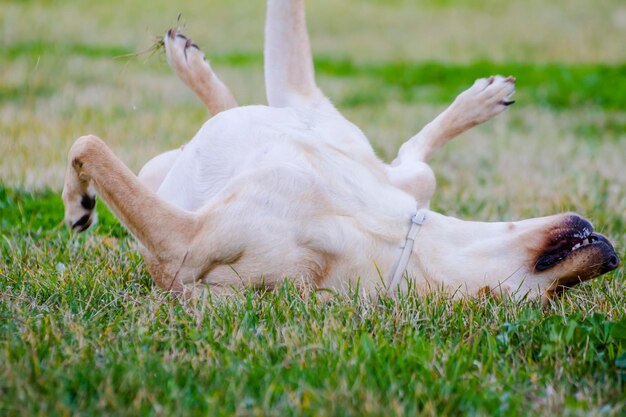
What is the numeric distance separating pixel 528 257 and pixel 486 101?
1.49 metres

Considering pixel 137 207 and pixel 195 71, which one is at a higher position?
pixel 195 71

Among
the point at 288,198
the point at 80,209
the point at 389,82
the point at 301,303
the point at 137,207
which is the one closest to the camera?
the point at 301,303

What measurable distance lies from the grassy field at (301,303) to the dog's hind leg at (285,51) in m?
0.79

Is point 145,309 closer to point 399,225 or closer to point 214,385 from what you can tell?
point 214,385

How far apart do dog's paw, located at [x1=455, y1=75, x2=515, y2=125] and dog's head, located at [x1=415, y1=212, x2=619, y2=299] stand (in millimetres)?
1293

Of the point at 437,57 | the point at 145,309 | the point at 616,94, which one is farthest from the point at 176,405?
the point at 437,57

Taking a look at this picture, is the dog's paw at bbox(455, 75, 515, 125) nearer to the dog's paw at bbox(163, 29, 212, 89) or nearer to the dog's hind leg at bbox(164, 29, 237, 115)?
the dog's hind leg at bbox(164, 29, 237, 115)

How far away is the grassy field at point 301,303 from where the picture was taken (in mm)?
2283

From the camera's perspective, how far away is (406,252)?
3312mm

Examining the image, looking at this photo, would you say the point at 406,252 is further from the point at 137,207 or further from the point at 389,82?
the point at 389,82

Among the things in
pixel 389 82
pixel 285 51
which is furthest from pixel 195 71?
pixel 389 82

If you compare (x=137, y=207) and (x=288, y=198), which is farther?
(x=288, y=198)

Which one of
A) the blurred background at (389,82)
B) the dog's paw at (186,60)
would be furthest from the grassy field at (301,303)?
the dog's paw at (186,60)

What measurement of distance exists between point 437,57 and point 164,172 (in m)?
9.76
